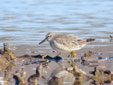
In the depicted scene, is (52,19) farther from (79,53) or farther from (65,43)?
(65,43)

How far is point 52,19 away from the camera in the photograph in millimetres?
A: 19531

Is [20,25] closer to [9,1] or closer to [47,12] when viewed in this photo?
[47,12]

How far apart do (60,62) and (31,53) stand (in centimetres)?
142

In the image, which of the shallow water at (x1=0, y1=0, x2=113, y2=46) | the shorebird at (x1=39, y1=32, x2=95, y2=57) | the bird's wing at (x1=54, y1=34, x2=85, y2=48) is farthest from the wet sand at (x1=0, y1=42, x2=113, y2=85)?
the shallow water at (x1=0, y1=0, x2=113, y2=46)

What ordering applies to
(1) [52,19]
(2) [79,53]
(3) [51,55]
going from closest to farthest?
(3) [51,55]
(2) [79,53]
(1) [52,19]

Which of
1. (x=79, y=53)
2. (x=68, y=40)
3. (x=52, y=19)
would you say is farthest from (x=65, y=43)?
(x=52, y=19)

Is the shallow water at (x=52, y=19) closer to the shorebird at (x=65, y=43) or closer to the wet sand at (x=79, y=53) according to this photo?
the wet sand at (x=79, y=53)

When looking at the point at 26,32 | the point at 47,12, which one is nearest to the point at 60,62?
the point at 26,32

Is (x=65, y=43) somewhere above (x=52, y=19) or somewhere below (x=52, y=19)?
above

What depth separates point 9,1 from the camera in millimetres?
26781

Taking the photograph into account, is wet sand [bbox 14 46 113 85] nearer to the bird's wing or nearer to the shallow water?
the bird's wing

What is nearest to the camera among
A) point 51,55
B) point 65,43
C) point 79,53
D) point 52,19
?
point 65,43

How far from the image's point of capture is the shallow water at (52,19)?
1538cm

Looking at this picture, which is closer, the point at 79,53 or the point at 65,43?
the point at 65,43
